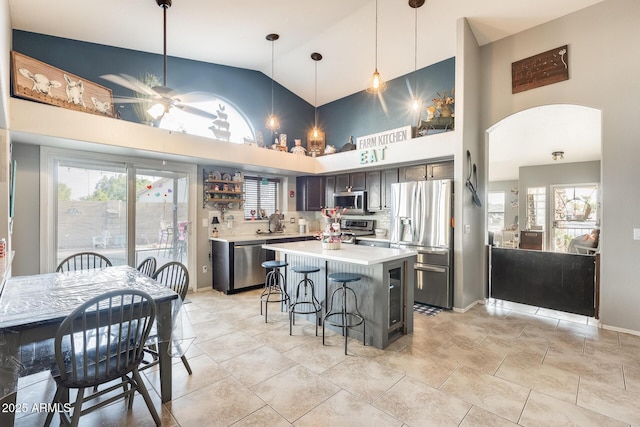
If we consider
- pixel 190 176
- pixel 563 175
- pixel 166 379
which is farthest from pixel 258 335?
pixel 563 175

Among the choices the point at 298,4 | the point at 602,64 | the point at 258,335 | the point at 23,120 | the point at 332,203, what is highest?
the point at 298,4

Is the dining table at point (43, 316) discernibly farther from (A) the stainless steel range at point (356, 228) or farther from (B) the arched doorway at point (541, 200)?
(B) the arched doorway at point (541, 200)

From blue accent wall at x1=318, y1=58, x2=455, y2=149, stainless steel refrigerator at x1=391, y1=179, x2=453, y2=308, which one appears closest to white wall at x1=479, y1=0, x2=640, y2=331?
blue accent wall at x1=318, y1=58, x2=455, y2=149

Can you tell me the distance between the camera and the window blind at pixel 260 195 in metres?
5.77

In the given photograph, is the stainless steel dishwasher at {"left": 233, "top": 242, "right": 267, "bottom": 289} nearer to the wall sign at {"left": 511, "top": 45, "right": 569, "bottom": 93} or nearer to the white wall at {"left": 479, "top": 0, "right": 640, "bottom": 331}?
the wall sign at {"left": 511, "top": 45, "right": 569, "bottom": 93}

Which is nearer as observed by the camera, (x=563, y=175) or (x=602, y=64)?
(x=602, y=64)

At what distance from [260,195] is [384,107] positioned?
2.95 m

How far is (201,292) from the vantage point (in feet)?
16.0

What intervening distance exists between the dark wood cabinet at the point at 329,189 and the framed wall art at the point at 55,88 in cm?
374

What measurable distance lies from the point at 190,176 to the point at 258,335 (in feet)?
9.73

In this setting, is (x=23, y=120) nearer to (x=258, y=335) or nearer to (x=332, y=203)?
(x=258, y=335)

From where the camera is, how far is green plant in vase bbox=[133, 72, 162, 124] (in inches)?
163

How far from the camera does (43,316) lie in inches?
64.7

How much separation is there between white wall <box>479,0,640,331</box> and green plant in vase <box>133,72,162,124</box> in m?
5.43
